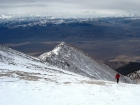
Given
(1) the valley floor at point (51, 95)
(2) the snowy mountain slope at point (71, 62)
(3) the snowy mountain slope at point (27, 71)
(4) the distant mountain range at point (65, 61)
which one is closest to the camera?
(1) the valley floor at point (51, 95)

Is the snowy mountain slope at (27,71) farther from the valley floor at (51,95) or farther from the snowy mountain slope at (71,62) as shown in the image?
the snowy mountain slope at (71,62)

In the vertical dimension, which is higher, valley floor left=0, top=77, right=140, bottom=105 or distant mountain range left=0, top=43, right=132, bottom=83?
valley floor left=0, top=77, right=140, bottom=105

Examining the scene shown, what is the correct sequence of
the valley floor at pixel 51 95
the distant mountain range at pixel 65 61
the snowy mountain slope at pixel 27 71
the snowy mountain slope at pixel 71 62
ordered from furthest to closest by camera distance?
the snowy mountain slope at pixel 71 62 < the distant mountain range at pixel 65 61 < the snowy mountain slope at pixel 27 71 < the valley floor at pixel 51 95

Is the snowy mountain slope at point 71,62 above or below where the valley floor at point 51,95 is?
below

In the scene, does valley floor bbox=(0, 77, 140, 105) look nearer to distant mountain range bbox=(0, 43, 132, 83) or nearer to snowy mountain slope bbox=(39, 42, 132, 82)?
distant mountain range bbox=(0, 43, 132, 83)

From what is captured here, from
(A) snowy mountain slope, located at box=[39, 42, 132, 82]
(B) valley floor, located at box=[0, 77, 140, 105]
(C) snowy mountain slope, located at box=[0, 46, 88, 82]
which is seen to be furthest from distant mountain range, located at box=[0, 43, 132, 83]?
(B) valley floor, located at box=[0, 77, 140, 105]

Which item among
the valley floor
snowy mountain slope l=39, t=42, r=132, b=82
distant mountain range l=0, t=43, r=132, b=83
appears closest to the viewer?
the valley floor

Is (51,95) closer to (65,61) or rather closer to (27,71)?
(27,71)

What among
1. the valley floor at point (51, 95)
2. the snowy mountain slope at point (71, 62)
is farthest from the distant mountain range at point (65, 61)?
the valley floor at point (51, 95)

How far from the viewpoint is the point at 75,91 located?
21.4 metres

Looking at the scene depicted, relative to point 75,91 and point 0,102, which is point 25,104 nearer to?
point 0,102

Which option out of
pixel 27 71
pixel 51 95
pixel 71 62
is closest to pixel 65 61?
pixel 71 62

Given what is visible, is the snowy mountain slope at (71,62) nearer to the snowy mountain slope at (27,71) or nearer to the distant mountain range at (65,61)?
the distant mountain range at (65,61)

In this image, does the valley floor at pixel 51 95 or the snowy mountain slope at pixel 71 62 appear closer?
the valley floor at pixel 51 95
